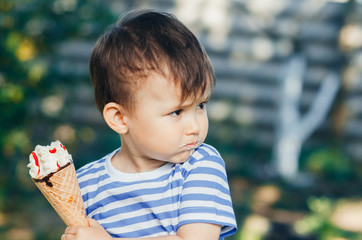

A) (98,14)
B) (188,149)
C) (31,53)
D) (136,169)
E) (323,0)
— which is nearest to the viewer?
(188,149)

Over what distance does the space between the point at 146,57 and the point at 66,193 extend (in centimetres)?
45

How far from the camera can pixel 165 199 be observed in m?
1.39

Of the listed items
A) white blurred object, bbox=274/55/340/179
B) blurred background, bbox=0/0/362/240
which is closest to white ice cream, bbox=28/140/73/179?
blurred background, bbox=0/0/362/240

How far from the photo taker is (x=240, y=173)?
4.93 metres

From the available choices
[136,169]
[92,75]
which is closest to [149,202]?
[136,169]

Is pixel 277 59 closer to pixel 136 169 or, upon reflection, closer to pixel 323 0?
pixel 323 0

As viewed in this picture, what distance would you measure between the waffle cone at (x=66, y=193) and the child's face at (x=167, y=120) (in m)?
0.24

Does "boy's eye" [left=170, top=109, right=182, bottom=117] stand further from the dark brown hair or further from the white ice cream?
the white ice cream

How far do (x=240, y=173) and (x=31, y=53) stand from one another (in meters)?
2.38

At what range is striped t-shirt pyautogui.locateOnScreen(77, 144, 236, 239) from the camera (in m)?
1.34

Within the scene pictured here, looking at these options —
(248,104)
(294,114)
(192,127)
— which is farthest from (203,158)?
(248,104)

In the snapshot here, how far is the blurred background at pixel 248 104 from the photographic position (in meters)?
3.73

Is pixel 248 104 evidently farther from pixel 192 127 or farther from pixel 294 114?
pixel 192 127

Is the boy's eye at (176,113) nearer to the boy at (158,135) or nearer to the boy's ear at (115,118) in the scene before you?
the boy at (158,135)
